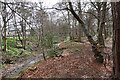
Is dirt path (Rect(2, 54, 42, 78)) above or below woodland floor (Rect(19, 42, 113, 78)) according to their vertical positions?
below

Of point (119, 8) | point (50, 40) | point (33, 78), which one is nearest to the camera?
point (119, 8)

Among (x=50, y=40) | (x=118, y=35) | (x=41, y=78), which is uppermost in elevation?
(x=118, y=35)

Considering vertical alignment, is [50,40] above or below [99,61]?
above

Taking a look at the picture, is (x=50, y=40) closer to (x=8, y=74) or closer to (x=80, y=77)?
(x=8, y=74)

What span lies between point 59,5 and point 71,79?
4430 mm

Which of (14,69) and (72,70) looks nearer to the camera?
(72,70)

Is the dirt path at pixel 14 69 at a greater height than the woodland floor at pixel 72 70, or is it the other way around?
the woodland floor at pixel 72 70

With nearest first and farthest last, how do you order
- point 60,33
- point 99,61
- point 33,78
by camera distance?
point 33,78 → point 99,61 → point 60,33

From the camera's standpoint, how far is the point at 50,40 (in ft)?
34.0

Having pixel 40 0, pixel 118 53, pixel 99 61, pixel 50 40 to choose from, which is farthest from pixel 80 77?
pixel 50 40

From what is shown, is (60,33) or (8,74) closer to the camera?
(8,74)

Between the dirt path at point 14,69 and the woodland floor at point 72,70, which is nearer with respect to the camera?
the woodland floor at point 72,70

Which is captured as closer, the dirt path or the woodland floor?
the woodland floor

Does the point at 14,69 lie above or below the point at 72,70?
below
